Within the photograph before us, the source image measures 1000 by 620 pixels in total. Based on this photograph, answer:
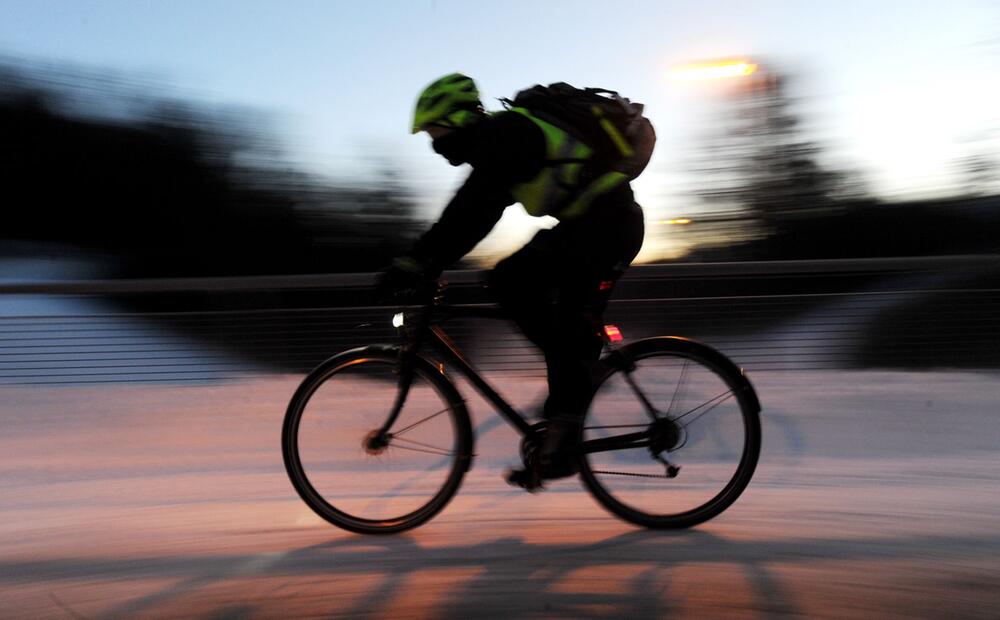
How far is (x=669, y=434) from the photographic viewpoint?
152 inches

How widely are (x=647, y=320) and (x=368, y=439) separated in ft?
7.85

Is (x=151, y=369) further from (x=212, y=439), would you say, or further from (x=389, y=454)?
(x=389, y=454)

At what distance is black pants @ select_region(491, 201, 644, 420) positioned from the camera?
3.64 m

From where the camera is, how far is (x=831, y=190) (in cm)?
1249

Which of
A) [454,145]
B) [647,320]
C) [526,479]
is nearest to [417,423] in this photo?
[526,479]

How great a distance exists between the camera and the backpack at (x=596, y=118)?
3506 millimetres

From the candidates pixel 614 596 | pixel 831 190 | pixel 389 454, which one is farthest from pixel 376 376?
pixel 831 190

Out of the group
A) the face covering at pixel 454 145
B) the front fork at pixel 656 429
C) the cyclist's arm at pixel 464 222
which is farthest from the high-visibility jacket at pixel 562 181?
the front fork at pixel 656 429

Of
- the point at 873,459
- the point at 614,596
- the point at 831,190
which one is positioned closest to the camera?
the point at 614,596

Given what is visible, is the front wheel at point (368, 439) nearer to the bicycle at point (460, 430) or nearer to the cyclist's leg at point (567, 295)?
the bicycle at point (460, 430)

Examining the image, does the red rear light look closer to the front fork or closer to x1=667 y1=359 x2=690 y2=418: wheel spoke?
the front fork

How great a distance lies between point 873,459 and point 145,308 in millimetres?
4348

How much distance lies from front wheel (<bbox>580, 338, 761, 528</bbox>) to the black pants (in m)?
0.14

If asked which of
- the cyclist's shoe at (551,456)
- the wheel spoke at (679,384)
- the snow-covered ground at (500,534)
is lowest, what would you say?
the snow-covered ground at (500,534)
